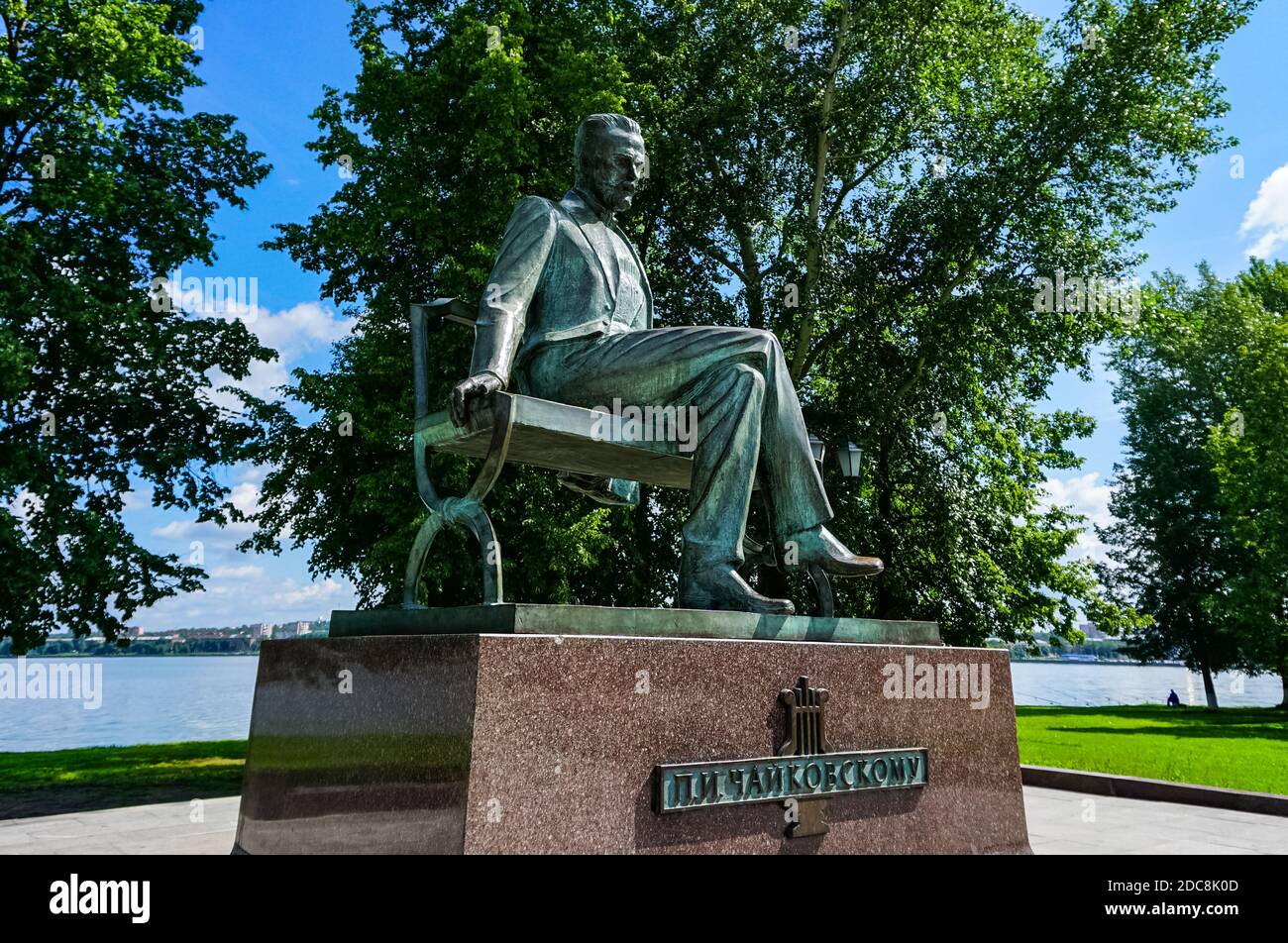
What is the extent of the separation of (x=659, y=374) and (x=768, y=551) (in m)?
1.06

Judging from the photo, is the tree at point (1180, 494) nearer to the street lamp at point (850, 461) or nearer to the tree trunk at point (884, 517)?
the tree trunk at point (884, 517)

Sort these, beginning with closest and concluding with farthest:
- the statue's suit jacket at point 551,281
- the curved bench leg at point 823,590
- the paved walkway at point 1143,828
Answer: the statue's suit jacket at point 551,281, the curved bench leg at point 823,590, the paved walkway at point 1143,828

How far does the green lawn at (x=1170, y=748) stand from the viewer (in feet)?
35.1

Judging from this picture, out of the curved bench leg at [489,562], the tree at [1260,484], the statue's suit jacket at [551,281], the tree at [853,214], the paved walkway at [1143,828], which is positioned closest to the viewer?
the curved bench leg at [489,562]

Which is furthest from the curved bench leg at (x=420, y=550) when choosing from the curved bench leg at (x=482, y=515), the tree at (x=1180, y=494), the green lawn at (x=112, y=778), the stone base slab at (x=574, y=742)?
the tree at (x=1180, y=494)

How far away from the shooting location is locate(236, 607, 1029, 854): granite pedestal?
127 inches

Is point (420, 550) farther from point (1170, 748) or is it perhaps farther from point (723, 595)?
point (1170, 748)

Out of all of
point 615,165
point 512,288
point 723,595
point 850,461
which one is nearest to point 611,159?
point 615,165

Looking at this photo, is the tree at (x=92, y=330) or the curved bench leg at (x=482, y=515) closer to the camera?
the curved bench leg at (x=482, y=515)

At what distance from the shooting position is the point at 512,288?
431cm

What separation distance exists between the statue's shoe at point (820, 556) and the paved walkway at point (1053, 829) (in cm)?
287

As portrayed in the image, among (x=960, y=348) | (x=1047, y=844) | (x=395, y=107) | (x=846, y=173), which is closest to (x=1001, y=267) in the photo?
(x=960, y=348)

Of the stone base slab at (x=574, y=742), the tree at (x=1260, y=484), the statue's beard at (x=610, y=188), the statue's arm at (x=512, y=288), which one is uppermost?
the tree at (x=1260, y=484)

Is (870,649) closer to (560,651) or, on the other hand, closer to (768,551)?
(768,551)
